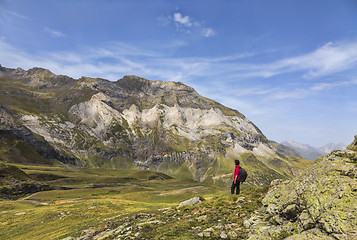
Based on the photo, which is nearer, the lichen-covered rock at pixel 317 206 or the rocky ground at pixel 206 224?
the lichen-covered rock at pixel 317 206

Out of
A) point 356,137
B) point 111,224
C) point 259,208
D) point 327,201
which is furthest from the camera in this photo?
point 111,224

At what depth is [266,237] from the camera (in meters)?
12.1

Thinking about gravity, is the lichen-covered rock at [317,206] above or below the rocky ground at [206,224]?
above

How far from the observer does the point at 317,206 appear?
11242mm

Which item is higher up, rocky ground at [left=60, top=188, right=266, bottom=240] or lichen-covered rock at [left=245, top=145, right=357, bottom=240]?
lichen-covered rock at [left=245, top=145, right=357, bottom=240]

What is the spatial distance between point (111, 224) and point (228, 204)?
602 inches

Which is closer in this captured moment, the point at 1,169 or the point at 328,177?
the point at 328,177

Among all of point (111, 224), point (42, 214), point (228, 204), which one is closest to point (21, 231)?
point (42, 214)

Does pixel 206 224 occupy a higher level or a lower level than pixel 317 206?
lower

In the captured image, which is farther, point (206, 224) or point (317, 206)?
point (206, 224)

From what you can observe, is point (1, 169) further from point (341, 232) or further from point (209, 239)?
point (341, 232)

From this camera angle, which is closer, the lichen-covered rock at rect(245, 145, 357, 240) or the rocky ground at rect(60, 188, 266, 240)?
the lichen-covered rock at rect(245, 145, 357, 240)

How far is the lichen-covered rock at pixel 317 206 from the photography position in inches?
385

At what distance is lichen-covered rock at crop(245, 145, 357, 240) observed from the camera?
32.1 ft
